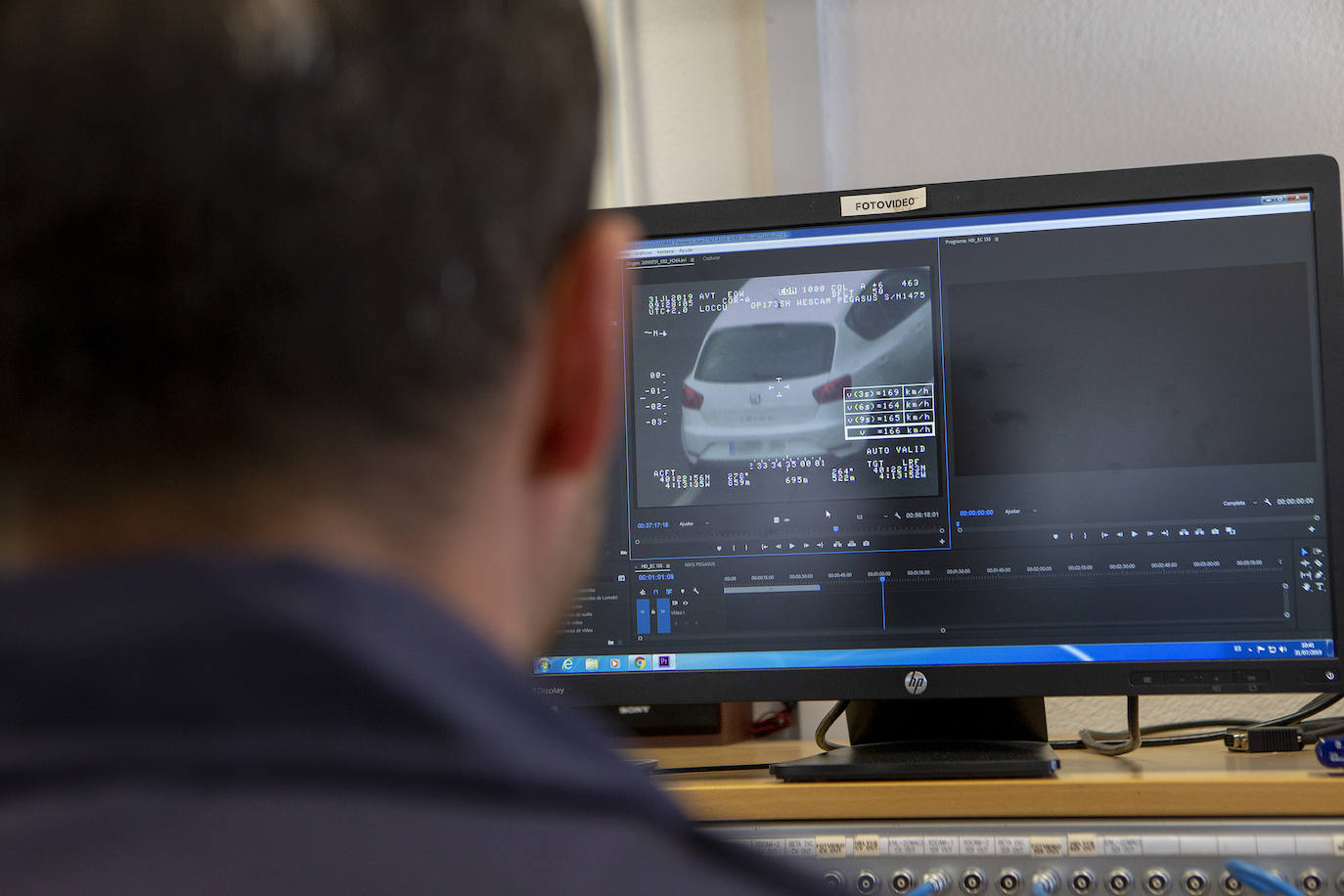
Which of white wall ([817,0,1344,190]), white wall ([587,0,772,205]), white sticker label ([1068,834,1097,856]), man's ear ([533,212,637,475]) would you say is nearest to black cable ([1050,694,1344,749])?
white sticker label ([1068,834,1097,856])

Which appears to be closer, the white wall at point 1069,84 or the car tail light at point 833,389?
the car tail light at point 833,389

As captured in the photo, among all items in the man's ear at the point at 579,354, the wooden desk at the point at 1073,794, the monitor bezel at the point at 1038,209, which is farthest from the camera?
the monitor bezel at the point at 1038,209

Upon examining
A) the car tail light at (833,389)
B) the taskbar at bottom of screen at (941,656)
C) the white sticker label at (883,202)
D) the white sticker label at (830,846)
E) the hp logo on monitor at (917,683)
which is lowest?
the white sticker label at (830,846)

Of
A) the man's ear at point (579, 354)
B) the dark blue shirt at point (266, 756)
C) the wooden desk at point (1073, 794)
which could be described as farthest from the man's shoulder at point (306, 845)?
the wooden desk at point (1073, 794)

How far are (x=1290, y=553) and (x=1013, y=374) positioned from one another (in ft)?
0.86

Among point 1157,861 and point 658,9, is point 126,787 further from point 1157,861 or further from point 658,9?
point 658,9

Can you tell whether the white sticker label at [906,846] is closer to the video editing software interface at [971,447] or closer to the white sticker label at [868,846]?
the white sticker label at [868,846]

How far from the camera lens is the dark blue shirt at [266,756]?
0.23m

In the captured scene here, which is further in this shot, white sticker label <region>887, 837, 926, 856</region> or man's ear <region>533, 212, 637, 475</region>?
white sticker label <region>887, 837, 926, 856</region>

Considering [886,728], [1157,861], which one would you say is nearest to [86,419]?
[1157,861]

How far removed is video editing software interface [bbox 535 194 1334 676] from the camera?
38.4 inches

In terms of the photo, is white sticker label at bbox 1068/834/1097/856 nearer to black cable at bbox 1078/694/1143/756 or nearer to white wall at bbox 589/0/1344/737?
black cable at bbox 1078/694/1143/756

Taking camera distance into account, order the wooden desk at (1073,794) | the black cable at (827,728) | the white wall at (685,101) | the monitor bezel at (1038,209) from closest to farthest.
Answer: the wooden desk at (1073,794)
the monitor bezel at (1038,209)
the black cable at (827,728)
the white wall at (685,101)

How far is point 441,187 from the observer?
30cm
